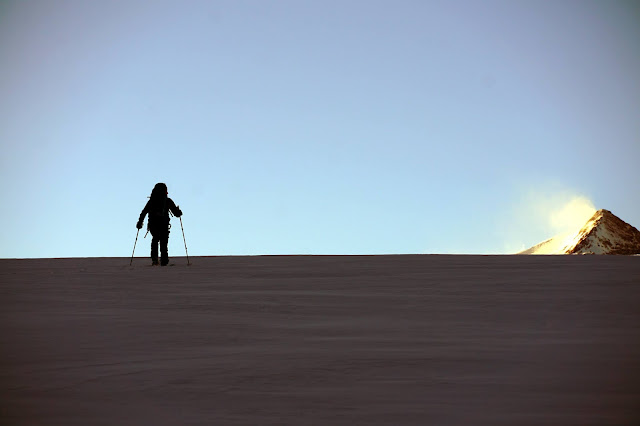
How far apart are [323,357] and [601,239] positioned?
57720 mm

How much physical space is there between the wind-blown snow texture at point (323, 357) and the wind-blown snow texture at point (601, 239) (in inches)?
1847

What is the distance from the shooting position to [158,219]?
3102 cm

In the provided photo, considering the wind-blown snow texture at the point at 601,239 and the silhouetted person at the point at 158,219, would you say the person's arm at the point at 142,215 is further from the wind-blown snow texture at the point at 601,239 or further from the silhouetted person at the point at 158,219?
the wind-blown snow texture at the point at 601,239

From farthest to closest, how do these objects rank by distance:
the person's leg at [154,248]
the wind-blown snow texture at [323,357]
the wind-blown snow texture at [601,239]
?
1. the wind-blown snow texture at [601,239]
2. the person's leg at [154,248]
3. the wind-blown snow texture at [323,357]

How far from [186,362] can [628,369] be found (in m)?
2.95

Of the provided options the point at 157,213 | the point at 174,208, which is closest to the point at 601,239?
the point at 174,208

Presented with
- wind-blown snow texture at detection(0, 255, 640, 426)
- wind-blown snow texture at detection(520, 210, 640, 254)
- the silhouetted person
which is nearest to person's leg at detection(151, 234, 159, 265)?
the silhouetted person

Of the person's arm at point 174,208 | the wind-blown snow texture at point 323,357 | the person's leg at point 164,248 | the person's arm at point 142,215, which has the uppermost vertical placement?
the person's arm at point 174,208

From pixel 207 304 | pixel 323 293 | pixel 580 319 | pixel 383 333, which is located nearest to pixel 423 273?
pixel 323 293

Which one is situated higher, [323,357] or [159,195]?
[159,195]

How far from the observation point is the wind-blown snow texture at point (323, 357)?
6.06 meters

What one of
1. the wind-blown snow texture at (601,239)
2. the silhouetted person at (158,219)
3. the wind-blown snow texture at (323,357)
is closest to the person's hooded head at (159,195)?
the silhouetted person at (158,219)

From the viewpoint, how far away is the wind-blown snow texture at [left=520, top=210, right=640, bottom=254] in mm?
62000

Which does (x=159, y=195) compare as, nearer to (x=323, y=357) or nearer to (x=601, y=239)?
(x=323, y=357)
